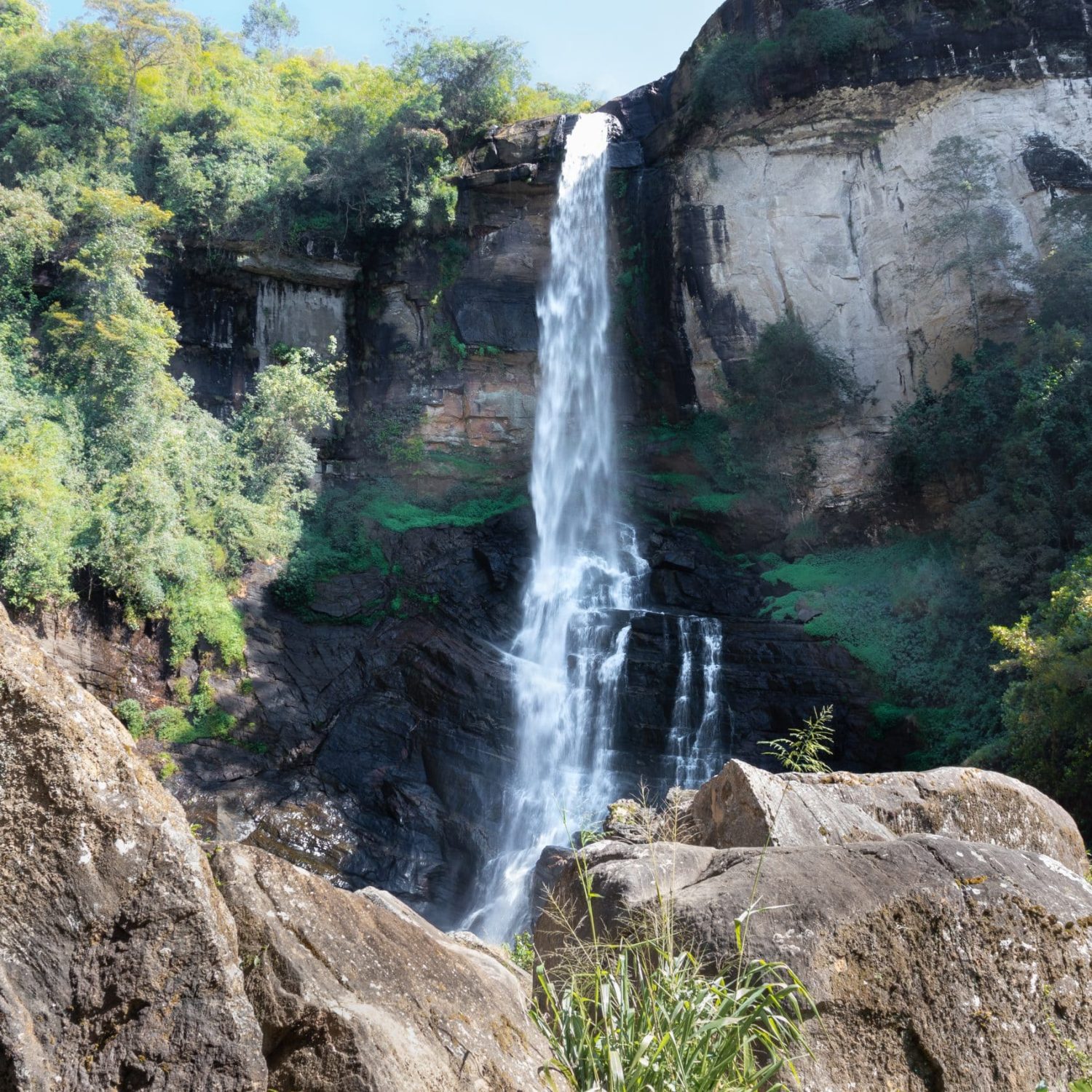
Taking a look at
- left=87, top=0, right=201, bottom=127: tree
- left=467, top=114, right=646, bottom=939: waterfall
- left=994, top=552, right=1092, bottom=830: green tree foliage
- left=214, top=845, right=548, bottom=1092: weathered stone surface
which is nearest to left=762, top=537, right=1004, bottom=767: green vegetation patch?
left=994, top=552, right=1092, bottom=830: green tree foliage

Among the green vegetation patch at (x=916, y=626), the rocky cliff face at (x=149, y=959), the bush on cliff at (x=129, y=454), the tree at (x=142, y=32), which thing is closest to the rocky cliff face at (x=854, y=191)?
the green vegetation patch at (x=916, y=626)

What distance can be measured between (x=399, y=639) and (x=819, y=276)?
1251 centimetres

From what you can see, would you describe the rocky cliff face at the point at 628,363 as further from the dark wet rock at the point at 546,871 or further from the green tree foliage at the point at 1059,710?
the green tree foliage at the point at 1059,710

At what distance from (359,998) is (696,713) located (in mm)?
13701

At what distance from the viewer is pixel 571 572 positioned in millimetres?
20359

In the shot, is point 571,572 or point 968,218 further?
point 571,572

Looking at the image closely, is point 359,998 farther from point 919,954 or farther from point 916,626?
point 916,626

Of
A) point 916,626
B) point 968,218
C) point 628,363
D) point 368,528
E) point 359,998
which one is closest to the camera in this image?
point 359,998

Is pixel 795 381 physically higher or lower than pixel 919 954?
higher

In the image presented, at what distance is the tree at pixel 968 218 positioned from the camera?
63.8ft

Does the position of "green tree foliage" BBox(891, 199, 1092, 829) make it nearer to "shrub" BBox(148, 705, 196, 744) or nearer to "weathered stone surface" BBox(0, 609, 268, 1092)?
"weathered stone surface" BBox(0, 609, 268, 1092)

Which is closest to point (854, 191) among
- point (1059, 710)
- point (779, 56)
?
point (779, 56)

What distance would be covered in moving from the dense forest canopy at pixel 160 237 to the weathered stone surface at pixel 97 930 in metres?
12.7

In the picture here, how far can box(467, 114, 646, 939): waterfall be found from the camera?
1498 centimetres
